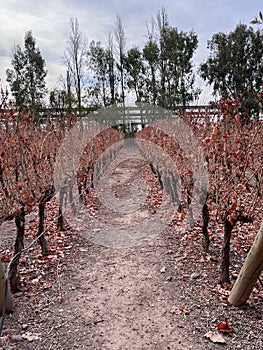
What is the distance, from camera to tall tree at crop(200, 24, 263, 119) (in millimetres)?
16078

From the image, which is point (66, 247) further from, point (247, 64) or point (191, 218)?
point (247, 64)

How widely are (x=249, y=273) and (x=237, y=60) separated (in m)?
16.5

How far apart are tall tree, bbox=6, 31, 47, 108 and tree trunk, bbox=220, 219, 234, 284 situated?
691 inches

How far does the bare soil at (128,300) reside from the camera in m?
2.10

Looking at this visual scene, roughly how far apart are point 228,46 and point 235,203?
16.3 meters

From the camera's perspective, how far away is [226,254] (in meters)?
2.67

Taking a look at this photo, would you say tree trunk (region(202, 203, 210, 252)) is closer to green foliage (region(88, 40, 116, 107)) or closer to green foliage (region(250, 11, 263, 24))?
green foliage (region(250, 11, 263, 24))

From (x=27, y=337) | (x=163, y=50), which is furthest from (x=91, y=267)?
(x=163, y=50)

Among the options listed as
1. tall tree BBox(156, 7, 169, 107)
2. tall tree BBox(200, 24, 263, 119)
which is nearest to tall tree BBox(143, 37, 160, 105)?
tall tree BBox(156, 7, 169, 107)

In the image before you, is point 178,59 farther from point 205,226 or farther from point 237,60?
point 205,226

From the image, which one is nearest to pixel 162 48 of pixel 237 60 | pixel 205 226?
pixel 237 60

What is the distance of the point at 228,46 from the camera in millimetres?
16219

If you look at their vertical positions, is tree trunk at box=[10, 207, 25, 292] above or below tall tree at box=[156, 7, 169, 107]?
below

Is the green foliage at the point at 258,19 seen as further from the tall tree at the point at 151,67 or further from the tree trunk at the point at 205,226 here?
the tall tree at the point at 151,67
